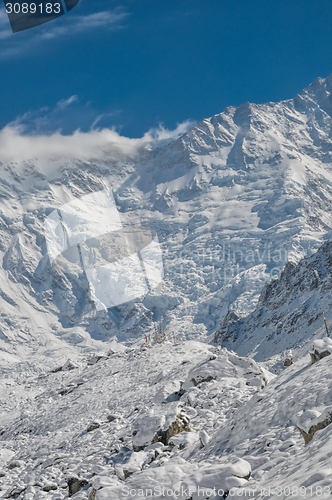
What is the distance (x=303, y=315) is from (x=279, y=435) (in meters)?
111

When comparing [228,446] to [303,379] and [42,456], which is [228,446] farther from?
[42,456]

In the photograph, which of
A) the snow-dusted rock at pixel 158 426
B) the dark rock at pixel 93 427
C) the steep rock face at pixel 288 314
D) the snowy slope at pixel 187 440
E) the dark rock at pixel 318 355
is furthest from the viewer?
the steep rock face at pixel 288 314

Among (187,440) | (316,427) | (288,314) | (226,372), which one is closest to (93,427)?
(226,372)

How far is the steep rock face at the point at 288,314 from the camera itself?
362 ft

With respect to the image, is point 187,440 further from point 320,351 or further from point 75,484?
point 320,351

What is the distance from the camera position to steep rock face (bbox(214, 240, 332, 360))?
110 metres

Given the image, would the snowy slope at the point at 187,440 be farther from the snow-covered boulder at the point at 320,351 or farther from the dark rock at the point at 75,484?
the snow-covered boulder at the point at 320,351

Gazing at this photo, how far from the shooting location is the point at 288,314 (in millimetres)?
123750

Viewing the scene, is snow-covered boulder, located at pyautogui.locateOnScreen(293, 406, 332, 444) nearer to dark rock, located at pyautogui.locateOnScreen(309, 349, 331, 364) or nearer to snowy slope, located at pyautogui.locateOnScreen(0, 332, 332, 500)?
snowy slope, located at pyautogui.locateOnScreen(0, 332, 332, 500)

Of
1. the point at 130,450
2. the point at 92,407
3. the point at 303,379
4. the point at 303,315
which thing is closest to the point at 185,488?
the point at 303,379

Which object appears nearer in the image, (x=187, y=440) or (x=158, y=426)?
(x=187, y=440)

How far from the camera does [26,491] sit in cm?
1459

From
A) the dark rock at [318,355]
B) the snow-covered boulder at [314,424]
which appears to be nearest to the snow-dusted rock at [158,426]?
the dark rock at [318,355]

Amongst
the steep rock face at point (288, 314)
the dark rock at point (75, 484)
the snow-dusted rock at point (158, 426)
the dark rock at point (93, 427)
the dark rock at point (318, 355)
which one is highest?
the dark rock at point (318, 355)
